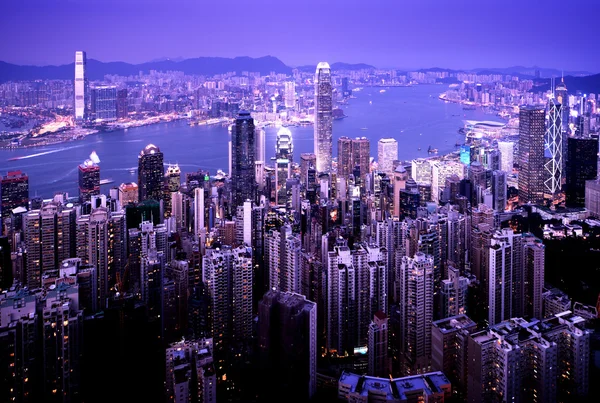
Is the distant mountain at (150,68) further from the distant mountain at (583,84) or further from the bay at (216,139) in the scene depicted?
the distant mountain at (583,84)

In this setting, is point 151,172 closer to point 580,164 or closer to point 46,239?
point 46,239

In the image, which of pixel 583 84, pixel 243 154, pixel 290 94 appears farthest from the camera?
pixel 290 94

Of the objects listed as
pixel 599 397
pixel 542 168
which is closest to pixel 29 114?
pixel 599 397

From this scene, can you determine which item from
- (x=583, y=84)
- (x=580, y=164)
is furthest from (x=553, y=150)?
(x=583, y=84)

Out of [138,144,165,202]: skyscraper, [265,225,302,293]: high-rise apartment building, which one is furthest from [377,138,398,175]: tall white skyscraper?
[265,225,302,293]: high-rise apartment building

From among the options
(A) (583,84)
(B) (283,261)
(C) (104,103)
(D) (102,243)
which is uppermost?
(A) (583,84)

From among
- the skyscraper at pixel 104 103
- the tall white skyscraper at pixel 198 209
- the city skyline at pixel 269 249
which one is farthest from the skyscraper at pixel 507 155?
the skyscraper at pixel 104 103

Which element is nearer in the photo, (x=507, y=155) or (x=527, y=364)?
(x=527, y=364)

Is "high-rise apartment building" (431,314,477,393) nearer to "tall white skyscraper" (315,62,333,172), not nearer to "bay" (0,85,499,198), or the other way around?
"bay" (0,85,499,198)
